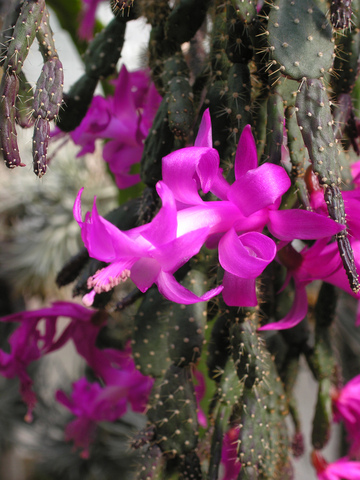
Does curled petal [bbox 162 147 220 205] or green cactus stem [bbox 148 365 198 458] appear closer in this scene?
curled petal [bbox 162 147 220 205]

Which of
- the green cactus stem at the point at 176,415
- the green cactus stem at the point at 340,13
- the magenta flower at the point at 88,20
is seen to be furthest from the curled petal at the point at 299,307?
the magenta flower at the point at 88,20

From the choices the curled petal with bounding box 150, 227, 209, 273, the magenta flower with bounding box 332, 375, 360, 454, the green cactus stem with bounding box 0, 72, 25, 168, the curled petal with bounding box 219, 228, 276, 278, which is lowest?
the magenta flower with bounding box 332, 375, 360, 454

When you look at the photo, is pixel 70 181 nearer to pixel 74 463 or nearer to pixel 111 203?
pixel 111 203

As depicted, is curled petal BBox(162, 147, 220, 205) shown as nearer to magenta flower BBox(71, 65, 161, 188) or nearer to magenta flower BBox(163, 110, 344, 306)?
magenta flower BBox(163, 110, 344, 306)

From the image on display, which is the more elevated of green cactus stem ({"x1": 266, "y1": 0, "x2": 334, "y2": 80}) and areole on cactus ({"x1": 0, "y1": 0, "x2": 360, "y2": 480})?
green cactus stem ({"x1": 266, "y1": 0, "x2": 334, "y2": 80})

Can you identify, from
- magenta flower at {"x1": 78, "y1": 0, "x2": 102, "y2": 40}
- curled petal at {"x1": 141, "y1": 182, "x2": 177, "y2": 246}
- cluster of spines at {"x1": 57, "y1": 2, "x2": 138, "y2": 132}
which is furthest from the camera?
magenta flower at {"x1": 78, "y1": 0, "x2": 102, "y2": 40}

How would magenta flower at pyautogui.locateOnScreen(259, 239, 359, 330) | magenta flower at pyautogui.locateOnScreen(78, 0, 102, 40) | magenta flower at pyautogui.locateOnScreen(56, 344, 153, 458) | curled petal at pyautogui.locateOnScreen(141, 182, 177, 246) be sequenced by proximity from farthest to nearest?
1. magenta flower at pyautogui.locateOnScreen(78, 0, 102, 40)
2. magenta flower at pyautogui.locateOnScreen(56, 344, 153, 458)
3. magenta flower at pyautogui.locateOnScreen(259, 239, 359, 330)
4. curled petal at pyautogui.locateOnScreen(141, 182, 177, 246)

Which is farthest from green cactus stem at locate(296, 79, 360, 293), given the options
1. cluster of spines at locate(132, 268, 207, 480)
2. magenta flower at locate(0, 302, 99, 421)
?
magenta flower at locate(0, 302, 99, 421)
